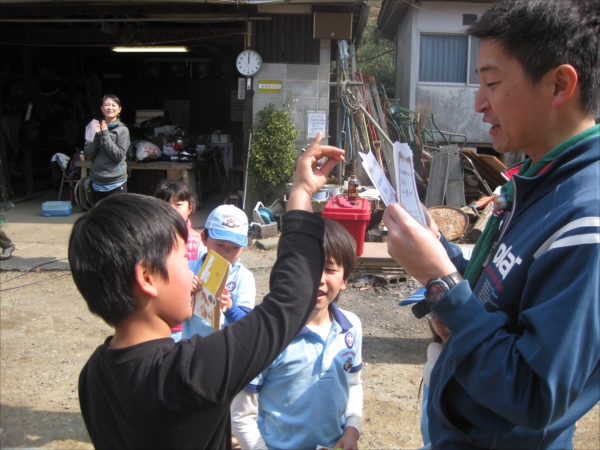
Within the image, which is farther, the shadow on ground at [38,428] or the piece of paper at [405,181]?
the shadow on ground at [38,428]

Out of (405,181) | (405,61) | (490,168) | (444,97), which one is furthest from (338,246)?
(405,61)

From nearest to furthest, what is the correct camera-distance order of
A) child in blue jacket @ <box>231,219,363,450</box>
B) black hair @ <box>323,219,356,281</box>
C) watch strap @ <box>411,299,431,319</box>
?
watch strap @ <box>411,299,431,319</box>
child in blue jacket @ <box>231,219,363,450</box>
black hair @ <box>323,219,356,281</box>

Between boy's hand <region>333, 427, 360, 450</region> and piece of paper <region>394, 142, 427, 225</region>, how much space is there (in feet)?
3.23

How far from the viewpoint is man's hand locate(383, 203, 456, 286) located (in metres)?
1.18

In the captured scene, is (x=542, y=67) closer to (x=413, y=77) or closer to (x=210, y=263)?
(x=210, y=263)

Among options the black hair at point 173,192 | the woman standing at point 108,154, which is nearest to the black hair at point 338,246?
the black hair at point 173,192

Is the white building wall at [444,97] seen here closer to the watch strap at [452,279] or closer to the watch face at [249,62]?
the watch face at [249,62]

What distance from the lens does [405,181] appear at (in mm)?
1455

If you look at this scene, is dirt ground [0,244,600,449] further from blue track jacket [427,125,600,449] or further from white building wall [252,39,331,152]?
white building wall [252,39,331,152]

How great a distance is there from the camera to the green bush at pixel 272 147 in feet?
27.6

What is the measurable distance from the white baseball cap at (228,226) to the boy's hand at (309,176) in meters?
1.28

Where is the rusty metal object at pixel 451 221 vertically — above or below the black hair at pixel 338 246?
below

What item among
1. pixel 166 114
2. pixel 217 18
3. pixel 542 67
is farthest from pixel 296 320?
pixel 166 114

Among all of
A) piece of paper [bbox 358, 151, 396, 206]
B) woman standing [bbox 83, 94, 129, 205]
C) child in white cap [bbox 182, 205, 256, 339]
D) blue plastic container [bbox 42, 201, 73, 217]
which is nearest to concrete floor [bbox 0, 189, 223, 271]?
blue plastic container [bbox 42, 201, 73, 217]
